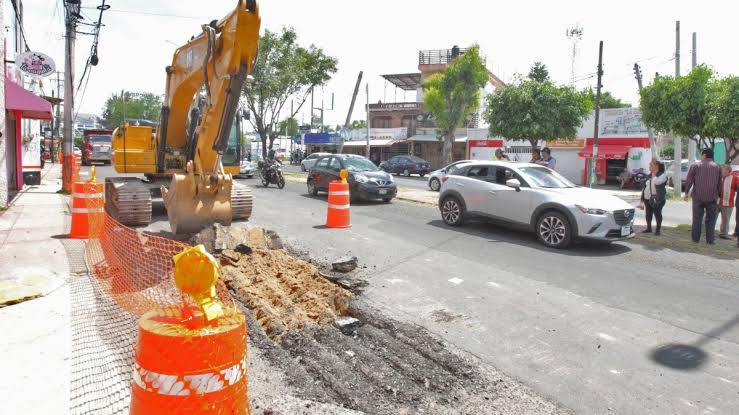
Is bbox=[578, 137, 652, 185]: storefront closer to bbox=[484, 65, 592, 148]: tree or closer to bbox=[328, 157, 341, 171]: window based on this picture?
bbox=[484, 65, 592, 148]: tree

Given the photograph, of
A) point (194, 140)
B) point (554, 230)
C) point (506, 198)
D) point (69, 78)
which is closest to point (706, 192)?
point (554, 230)

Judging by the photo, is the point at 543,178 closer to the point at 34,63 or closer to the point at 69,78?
the point at 34,63

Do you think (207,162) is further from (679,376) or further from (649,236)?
(649,236)

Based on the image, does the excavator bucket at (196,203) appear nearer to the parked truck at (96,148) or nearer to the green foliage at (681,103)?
the green foliage at (681,103)

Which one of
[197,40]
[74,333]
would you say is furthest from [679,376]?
[197,40]

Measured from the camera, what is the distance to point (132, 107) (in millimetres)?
90688

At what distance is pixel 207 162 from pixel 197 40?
2.14m

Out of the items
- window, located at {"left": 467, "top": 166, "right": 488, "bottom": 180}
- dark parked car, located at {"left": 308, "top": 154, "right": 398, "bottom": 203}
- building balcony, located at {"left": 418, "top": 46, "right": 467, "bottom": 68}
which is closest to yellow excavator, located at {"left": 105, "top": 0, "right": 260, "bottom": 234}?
window, located at {"left": 467, "top": 166, "right": 488, "bottom": 180}

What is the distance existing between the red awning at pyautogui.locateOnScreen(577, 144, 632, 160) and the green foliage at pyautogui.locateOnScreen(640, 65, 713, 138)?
66.6 ft

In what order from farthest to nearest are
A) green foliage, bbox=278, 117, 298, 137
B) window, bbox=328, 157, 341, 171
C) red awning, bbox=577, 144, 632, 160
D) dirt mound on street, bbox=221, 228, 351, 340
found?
green foliage, bbox=278, 117, 298, 137, red awning, bbox=577, 144, 632, 160, window, bbox=328, 157, 341, 171, dirt mound on street, bbox=221, 228, 351, 340

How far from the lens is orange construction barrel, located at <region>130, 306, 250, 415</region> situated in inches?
73.9

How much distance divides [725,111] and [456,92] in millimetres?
28809

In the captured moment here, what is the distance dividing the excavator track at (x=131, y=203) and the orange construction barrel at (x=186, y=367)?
30.0ft

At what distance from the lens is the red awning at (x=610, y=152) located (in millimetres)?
31859
